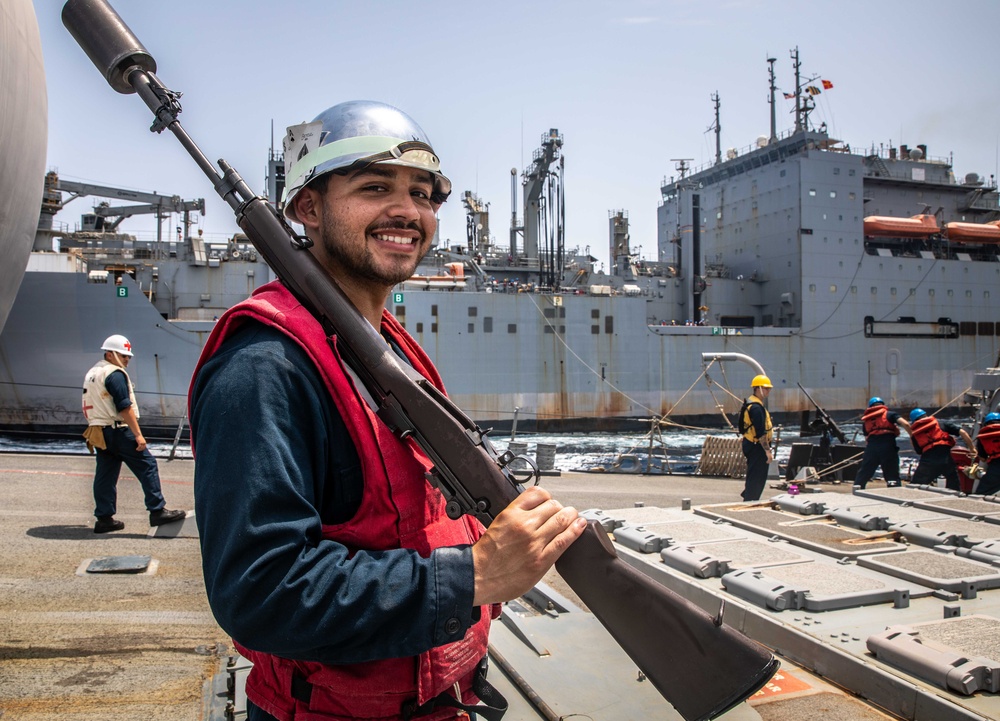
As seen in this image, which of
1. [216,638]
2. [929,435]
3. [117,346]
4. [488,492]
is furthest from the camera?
[929,435]


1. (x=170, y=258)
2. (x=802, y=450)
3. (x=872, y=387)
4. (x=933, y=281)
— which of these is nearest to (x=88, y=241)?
(x=170, y=258)

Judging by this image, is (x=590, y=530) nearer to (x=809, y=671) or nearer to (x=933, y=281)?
(x=809, y=671)

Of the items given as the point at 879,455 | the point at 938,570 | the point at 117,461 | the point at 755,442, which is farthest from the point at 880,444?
the point at 117,461

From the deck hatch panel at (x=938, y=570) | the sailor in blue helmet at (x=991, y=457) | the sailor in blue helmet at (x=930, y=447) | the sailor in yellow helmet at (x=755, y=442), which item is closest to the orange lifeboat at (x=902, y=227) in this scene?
the sailor in blue helmet at (x=930, y=447)

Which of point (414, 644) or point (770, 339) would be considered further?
point (770, 339)

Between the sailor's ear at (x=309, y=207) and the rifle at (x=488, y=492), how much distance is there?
71mm

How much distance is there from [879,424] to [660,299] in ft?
82.1

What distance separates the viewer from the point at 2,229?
2207 millimetres

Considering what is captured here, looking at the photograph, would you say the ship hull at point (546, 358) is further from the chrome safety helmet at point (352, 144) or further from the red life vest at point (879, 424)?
the chrome safety helmet at point (352, 144)

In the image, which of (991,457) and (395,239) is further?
(991,457)

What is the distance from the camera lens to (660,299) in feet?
111

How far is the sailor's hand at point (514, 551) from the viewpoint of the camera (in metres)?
1.20

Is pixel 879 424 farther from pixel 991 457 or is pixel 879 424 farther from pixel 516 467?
pixel 516 467

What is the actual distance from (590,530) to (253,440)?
63 centimetres
